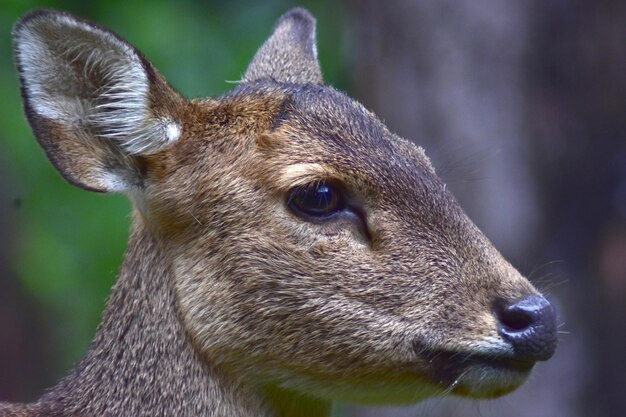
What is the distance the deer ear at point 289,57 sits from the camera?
6.89m

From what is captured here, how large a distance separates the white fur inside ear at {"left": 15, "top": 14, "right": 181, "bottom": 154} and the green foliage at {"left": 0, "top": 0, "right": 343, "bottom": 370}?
5.51 m

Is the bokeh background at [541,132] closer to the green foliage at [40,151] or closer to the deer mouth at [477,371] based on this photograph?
the green foliage at [40,151]

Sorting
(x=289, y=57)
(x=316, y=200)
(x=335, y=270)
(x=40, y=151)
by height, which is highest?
(x=40, y=151)

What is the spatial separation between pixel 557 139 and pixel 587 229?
70 centimetres

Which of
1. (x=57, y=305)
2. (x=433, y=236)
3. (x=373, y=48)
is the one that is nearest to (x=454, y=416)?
(x=373, y=48)

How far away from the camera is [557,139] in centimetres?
960

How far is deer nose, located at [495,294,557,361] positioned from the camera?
5.14 metres

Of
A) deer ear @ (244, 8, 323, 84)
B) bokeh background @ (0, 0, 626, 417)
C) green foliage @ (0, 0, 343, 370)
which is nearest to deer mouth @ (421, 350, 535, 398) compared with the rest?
deer ear @ (244, 8, 323, 84)

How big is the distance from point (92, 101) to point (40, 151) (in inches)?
265

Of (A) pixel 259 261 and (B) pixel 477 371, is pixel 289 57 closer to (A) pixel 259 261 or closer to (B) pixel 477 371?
(A) pixel 259 261

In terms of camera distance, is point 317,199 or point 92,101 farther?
point 92,101

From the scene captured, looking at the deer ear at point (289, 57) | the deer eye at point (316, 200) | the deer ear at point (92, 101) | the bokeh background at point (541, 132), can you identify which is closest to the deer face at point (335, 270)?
the deer eye at point (316, 200)

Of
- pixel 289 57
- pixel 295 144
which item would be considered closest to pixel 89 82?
pixel 295 144

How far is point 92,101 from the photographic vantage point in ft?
18.7
